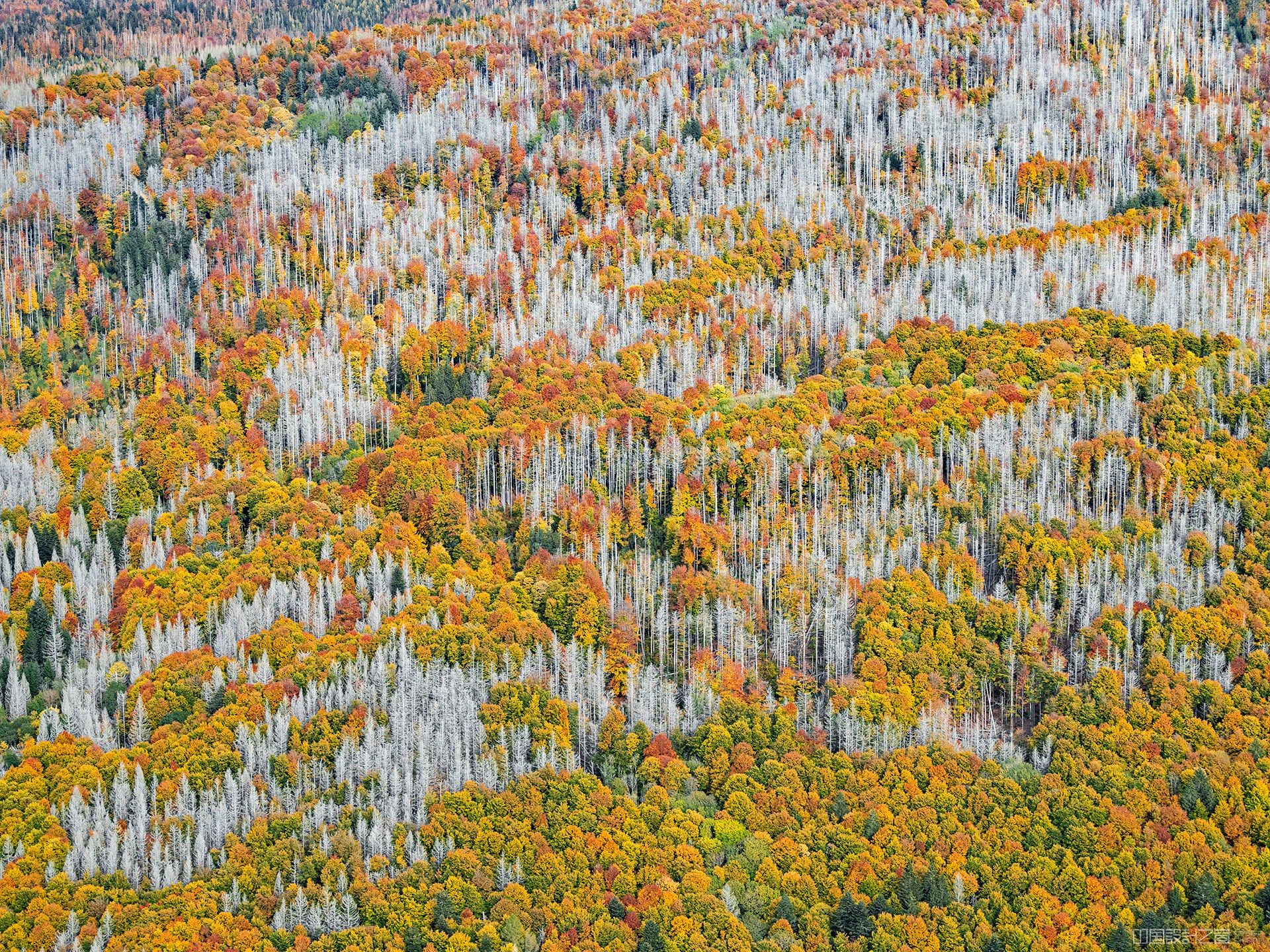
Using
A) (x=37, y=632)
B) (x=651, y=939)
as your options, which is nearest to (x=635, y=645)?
(x=651, y=939)

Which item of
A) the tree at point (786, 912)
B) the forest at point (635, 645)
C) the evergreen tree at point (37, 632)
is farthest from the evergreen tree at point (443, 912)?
the evergreen tree at point (37, 632)

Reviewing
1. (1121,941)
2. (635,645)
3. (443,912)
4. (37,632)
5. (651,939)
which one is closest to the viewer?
(1121,941)

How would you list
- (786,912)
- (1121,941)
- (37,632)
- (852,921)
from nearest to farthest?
1. (1121,941)
2. (852,921)
3. (786,912)
4. (37,632)

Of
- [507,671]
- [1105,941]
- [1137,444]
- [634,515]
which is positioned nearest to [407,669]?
[507,671]

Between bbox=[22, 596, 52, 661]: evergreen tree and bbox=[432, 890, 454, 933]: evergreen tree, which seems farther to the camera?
bbox=[22, 596, 52, 661]: evergreen tree

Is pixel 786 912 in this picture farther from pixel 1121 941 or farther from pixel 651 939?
pixel 1121 941

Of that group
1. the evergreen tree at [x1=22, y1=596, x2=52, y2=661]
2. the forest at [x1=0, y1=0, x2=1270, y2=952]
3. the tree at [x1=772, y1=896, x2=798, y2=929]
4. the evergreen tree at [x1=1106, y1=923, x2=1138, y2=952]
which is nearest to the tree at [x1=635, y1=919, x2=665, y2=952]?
the forest at [x1=0, y1=0, x2=1270, y2=952]

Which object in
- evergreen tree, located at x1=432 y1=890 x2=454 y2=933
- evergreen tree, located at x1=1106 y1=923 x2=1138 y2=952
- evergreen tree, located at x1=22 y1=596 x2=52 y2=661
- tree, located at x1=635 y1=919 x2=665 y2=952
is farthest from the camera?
evergreen tree, located at x1=22 y1=596 x2=52 y2=661

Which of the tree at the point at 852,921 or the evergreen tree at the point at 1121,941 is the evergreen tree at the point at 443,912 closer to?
the tree at the point at 852,921

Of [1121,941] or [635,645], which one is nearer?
[1121,941]

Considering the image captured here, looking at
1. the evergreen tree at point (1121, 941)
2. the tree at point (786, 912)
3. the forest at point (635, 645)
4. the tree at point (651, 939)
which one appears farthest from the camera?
the forest at point (635, 645)

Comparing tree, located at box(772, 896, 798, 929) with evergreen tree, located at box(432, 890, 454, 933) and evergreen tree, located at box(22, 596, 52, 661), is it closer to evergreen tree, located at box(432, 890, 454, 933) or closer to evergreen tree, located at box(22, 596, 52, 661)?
evergreen tree, located at box(432, 890, 454, 933)

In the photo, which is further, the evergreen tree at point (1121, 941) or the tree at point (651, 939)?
the tree at point (651, 939)
